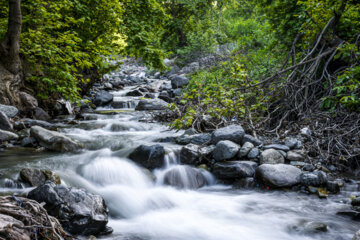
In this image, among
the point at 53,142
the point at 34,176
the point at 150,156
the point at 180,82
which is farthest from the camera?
the point at 180,82

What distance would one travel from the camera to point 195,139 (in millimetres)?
5668

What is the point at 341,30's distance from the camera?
5938 mm

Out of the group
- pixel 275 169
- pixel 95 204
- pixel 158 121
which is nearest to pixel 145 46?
pixel 158 121

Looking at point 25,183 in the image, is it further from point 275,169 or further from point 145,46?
point 145,46

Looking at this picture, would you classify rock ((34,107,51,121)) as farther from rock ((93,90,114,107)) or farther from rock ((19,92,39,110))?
rock ((93,90,114,107))

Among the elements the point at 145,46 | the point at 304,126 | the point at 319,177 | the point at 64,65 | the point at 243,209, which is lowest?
the point at 243,209

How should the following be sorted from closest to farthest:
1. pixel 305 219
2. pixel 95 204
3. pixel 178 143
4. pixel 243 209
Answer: pixel 95 204
pixel 305 219
pixel 243 209
pixel 178 143

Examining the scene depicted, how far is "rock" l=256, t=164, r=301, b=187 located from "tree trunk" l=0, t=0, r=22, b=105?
6422 millimetres

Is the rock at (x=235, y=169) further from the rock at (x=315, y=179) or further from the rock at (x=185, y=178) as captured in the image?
the rock at (x=315, y=179)

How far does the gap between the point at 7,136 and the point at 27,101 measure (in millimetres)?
2352

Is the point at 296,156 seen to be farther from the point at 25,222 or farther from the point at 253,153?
the point at 25,222

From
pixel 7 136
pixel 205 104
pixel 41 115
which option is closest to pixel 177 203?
pixel 205 104

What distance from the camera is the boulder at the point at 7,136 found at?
5.60m

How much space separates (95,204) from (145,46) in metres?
Answer: 7.41
